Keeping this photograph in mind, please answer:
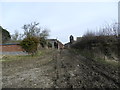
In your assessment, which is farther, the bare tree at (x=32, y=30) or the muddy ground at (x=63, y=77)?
the bare tree at (x=32, y=30)

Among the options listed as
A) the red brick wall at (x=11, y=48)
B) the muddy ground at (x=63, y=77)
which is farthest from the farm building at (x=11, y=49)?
the muddy ground at (x=63, y=77)

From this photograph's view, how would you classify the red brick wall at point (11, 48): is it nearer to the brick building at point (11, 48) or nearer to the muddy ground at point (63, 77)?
the brick building at point (11, 48)

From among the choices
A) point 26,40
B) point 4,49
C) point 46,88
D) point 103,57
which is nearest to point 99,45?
point 103,57

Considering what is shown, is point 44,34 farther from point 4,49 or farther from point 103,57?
point 103,57

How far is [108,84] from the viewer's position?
16.3 ft

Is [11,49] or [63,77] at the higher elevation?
[63,77]

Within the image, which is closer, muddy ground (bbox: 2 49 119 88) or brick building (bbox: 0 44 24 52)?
muddy ground (bbox: 2 49 119 88)

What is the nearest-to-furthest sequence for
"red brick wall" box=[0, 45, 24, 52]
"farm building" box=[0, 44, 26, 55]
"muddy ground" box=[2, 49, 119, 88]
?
"muddy ground" box=[2, 49, 119, 88], "farm building" box=[0, 44, 26, 55], "red brick wall" box=[0, 45, 24, 52]

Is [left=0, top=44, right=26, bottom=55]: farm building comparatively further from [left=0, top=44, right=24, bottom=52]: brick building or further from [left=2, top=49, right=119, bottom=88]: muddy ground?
[left=2, top=49, right=119, bottom=88]: muddy ground

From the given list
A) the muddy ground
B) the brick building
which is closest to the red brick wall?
the brick building

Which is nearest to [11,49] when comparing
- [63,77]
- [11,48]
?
[11,48]

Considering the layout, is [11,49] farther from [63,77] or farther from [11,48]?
[63,77]

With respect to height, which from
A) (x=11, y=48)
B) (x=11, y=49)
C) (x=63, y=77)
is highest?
(x=63, y=77)

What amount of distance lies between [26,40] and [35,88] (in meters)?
15.8
